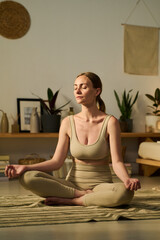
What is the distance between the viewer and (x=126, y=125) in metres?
4.23

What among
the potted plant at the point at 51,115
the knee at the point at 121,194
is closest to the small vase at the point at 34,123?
the potted plant at the point at 51,115

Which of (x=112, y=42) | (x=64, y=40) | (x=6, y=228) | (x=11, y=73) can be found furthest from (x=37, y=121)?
(x=6, y=228)

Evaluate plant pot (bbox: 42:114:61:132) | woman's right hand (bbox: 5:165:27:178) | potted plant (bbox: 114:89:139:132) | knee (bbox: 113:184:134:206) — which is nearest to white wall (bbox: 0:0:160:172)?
potted plant (bbox: 114:89:139:132)

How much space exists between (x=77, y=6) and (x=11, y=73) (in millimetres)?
1213

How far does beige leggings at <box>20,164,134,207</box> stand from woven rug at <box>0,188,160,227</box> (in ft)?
0.21

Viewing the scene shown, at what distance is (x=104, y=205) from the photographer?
206 centimetres

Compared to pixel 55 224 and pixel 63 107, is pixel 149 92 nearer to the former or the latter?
pixel 63 107

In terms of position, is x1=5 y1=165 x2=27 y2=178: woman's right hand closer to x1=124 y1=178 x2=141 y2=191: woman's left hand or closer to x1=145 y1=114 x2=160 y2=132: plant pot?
x1=124 y1=178 x2=141 y2=191: woman's left hand

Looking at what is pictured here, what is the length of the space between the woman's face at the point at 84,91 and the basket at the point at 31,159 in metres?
1.73

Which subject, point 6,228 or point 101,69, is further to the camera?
point 101,69

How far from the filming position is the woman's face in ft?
7.34

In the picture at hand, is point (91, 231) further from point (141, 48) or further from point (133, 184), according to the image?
point (141, 48)

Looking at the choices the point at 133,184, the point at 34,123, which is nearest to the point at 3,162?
the point at 34,123

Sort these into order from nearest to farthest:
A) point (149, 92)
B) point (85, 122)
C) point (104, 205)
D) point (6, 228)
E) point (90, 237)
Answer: point (90, 237), point (6, 228), point (104, 205), point (85, 122), point (149, 92)
